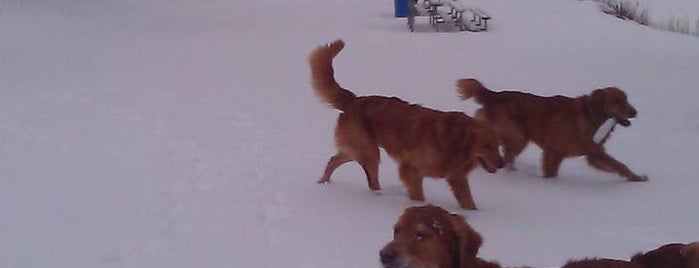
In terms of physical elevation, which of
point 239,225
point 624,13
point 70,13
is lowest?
point 624,13

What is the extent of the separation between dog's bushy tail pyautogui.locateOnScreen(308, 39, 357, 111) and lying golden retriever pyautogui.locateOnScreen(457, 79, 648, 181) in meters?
1.30

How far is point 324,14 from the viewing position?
19.8 m

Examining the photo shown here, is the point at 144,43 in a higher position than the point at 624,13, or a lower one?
higher

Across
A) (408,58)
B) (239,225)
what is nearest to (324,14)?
(408,58)

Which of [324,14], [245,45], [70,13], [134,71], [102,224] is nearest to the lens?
[102,224]

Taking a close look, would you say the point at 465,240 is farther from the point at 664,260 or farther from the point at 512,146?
the point at 512,146

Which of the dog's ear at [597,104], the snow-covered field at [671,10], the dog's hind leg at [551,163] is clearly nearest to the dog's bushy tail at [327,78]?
the dog's hind leg at [551,163]

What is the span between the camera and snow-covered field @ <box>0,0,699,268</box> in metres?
4.74

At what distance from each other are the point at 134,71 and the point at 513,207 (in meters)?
7.42

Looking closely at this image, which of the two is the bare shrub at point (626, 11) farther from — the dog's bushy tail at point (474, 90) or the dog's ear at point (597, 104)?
the dog's bushy tail at point (474, 90)

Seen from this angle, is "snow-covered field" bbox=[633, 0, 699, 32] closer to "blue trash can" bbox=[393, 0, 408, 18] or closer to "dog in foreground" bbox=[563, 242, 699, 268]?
"blue trash can" bbox=[393, 0, 408, 18]

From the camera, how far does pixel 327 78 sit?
606 centimetres

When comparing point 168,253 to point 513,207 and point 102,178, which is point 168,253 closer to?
point 102,178

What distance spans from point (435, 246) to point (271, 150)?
409 cm
